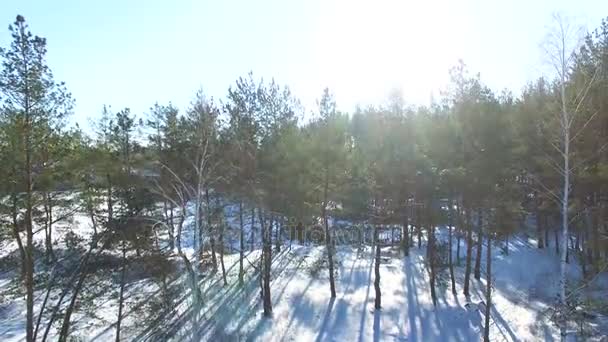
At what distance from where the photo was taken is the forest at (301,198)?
13820 millimetres

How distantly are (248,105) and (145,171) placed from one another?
6285 millimetres

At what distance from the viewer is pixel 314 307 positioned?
781 inches

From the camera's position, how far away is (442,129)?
61.6 ft

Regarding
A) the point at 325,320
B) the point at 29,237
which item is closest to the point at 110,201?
the point at 29,237

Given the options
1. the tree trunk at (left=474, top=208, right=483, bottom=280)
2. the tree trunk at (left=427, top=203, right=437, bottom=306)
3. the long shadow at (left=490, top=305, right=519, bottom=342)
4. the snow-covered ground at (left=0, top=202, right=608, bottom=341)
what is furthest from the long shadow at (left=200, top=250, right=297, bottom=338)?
the tree trunk at (left=474, top=208, right=483, bottom=280)

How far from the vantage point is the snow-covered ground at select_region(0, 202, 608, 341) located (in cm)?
1716

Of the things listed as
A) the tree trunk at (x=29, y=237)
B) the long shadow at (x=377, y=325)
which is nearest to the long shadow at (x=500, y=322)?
the long shadow at (x=377, y=325)

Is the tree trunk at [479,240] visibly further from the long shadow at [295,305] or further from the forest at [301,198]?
the long shadow at [295,305]

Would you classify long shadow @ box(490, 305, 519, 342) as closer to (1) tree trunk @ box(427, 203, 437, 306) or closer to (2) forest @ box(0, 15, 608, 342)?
(2) forest @ box(0, 15, 608, 342)

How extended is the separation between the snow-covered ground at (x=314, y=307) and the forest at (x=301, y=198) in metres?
0.11

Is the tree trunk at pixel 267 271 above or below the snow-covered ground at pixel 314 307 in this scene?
above

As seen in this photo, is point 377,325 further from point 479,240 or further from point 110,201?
point 110,201

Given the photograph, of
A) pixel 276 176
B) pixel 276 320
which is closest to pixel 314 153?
pixel 276 176

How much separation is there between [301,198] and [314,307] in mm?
5326
